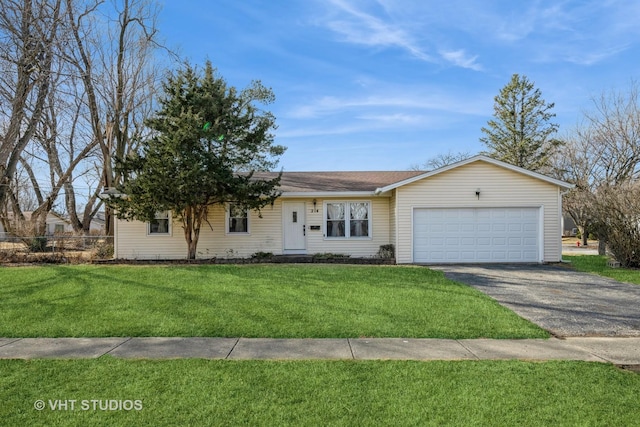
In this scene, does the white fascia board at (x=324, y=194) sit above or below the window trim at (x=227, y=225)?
above

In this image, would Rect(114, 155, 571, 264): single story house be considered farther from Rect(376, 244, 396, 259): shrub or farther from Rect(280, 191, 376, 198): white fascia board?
Rect(376, 244, 396, 259): shrub

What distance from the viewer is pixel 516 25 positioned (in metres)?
12.3

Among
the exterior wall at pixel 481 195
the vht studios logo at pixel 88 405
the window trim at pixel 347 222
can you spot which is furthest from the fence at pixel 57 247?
the vht studios logo at pixel 88 405

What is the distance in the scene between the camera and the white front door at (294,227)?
48.3 ft

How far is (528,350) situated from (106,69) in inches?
911

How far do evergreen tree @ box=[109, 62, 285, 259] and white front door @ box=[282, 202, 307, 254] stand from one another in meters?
1.59

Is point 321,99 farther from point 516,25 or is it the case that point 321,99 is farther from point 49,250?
point 49,250

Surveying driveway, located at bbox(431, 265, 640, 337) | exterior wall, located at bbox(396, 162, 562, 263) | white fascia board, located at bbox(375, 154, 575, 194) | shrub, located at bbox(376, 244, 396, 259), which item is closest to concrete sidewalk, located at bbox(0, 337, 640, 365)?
driveway, located at bbox(431, 265, 640, 337)

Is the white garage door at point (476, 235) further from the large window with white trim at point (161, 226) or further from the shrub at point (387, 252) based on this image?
the large window with white trim at point (161, 226)

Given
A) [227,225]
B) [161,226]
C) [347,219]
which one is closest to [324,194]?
[347,219]

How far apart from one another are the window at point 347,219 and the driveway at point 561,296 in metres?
3.40

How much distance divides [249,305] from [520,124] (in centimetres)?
3310

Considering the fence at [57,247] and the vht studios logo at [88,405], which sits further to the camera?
the fence at [57,247]

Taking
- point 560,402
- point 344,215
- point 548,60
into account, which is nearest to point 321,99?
point 344,215
